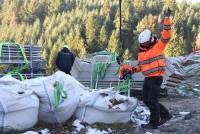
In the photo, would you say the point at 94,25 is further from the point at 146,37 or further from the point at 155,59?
the point at 155,59

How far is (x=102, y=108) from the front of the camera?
7.33 m

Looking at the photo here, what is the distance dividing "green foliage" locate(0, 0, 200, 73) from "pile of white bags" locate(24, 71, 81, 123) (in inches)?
2112

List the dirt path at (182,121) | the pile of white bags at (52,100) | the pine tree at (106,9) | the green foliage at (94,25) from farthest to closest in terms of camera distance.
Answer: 1. the pine tree at (106,9)
2. the green foliage at (94,25)
3. the dirt path at (182,121)
4. the pile of white bags at (52,100)

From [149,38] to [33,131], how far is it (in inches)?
87.4

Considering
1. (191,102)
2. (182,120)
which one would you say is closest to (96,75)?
(191,102)

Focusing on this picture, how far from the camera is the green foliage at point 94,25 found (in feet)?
255

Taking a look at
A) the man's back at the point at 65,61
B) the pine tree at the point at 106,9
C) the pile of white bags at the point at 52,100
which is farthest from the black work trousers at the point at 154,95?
the pine tree at the point at 106,9

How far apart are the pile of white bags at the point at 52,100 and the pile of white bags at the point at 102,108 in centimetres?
16

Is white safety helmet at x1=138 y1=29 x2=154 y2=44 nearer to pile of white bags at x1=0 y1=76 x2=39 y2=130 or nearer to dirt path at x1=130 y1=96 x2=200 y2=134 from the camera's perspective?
dirt path at x1=130 y1=96 x2=200 y2=134

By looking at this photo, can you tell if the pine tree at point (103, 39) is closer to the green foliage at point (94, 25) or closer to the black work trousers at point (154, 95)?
the green foliage at point (94, 25)

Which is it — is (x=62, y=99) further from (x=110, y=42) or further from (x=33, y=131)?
(x=110, y=42)

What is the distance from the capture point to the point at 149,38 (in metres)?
7.40

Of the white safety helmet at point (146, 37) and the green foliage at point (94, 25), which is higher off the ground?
the white safety helmet at point (146, 37)

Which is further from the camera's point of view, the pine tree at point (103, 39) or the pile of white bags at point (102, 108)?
the pine tree at point (103, 39)
